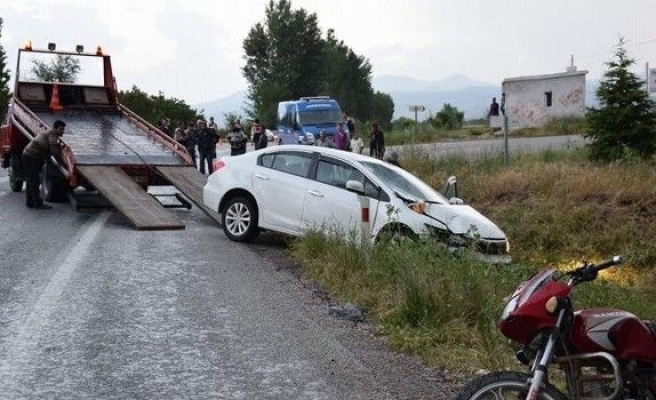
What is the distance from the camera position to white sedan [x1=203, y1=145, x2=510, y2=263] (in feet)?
34.7

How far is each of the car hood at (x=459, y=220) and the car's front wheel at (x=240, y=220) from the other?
2.92 m

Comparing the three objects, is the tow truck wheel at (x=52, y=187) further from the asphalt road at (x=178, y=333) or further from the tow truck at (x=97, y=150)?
the asphalt road at (x=178, y=333)

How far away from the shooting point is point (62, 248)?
11.2 metres

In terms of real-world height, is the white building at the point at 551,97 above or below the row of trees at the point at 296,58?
below

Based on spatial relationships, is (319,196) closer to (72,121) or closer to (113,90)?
(72,121)

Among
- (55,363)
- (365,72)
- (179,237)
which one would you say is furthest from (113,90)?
(365,72)

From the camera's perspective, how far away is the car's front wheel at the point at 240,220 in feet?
40.6

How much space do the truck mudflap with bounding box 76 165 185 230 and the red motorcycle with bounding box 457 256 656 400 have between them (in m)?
9.98

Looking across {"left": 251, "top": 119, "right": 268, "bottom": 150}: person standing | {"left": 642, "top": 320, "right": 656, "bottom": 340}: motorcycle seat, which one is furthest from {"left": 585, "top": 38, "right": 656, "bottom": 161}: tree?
{"left": 642, "top": 320, "right": 656, "bottom": 340}: motorcycle seat

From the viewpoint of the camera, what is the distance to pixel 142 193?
14656mm

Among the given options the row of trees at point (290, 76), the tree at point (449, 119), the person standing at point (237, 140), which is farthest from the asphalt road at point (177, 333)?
the tree at point (449, 119)

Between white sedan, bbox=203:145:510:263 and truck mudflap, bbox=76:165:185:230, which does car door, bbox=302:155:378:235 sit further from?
truck mudflap, bbox=76:165:185:230

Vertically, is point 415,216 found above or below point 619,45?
below

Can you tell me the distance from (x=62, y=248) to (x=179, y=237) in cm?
195
